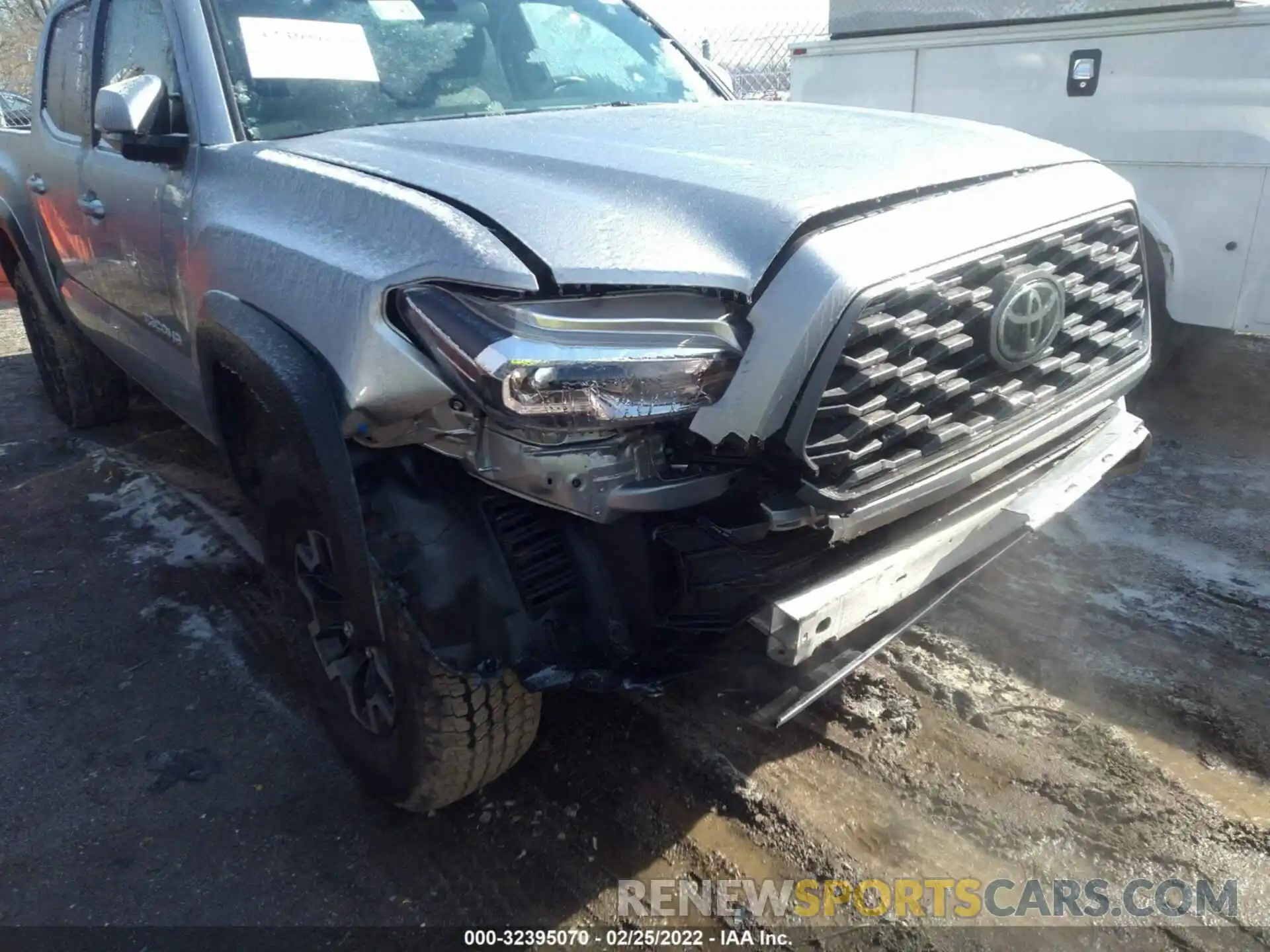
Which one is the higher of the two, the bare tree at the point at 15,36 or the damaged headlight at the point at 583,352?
the bare tree at the point at 15,36

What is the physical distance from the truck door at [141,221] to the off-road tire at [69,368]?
1447 millimetres

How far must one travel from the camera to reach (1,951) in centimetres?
216

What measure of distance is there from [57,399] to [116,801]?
372cm

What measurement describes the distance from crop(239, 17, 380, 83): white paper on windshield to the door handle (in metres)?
1.13

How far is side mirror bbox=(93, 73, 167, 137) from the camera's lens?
254 centimetres

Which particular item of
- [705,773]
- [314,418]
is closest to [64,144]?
[314,418]

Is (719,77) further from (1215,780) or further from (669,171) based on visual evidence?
(1215,780)

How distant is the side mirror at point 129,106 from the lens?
2543mm

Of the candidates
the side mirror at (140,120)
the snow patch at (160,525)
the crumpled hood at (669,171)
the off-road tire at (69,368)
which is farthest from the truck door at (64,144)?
the crumpled hood at (669,171)

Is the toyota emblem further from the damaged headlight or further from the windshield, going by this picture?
the windshield

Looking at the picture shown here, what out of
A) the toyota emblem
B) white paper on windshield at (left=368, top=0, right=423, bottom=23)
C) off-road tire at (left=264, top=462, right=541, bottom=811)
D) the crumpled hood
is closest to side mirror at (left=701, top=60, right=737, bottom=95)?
the crumpled hood

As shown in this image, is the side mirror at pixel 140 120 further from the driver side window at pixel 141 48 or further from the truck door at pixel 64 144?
the truck door at pixel 64 144

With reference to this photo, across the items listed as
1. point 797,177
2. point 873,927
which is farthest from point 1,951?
point 797,177

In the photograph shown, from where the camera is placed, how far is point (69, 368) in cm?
521
